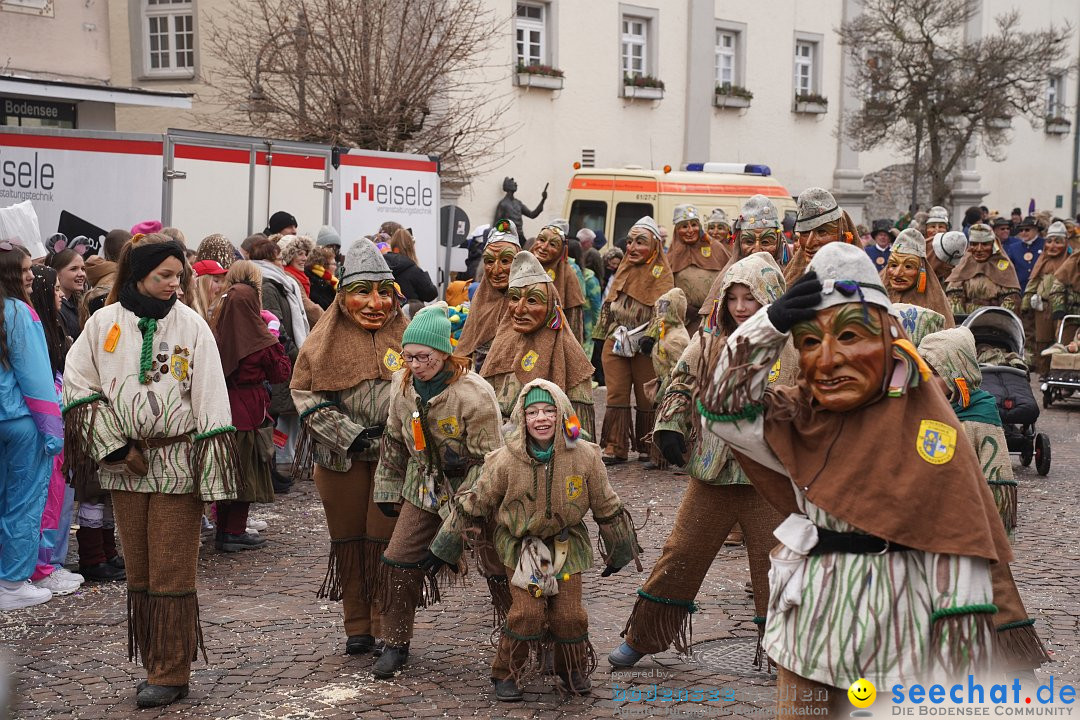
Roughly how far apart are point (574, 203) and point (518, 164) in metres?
5.28

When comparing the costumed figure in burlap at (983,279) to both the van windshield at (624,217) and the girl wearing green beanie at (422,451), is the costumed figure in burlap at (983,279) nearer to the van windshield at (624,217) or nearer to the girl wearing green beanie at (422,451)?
the van windshield at (624,217)

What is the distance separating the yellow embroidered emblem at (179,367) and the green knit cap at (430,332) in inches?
37.5

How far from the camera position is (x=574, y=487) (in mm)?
5664

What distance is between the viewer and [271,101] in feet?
63.3

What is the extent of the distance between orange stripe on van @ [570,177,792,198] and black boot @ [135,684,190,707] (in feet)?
43.8

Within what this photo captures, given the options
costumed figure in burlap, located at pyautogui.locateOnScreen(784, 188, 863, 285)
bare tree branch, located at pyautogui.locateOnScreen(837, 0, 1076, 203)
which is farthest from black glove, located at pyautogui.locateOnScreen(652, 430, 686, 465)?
bare tree branch, located at pyautogui.locateOnScreen(837, 0, 1076, 203)

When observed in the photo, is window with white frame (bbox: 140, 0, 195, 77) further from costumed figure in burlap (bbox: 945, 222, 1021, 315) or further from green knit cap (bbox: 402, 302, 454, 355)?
green knit cap (bbox: 402, 302, 454, 355)

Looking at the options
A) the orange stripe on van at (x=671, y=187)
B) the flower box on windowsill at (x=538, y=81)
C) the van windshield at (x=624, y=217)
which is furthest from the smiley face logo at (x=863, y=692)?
the flower box on windowsill at (x=538, y=81)

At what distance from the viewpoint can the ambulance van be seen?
717 inches

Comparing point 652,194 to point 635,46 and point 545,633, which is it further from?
point 545,633

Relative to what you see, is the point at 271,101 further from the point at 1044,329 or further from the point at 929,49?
the point at 929,49

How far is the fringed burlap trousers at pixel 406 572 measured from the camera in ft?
19.7

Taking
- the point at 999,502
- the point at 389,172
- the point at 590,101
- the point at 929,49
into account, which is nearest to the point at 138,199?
the point at 389,172

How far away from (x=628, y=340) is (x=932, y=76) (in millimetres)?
17951
